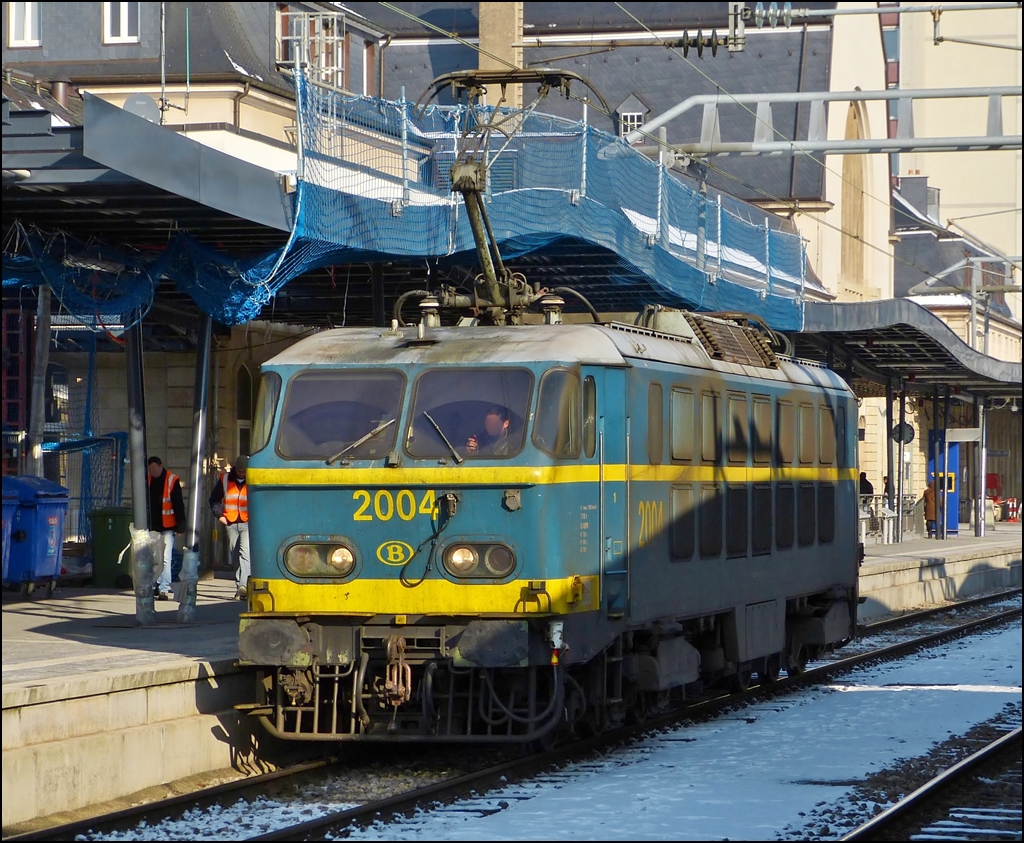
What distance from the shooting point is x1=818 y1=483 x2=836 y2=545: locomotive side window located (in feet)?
56.1

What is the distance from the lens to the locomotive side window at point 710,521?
13758 millimetres

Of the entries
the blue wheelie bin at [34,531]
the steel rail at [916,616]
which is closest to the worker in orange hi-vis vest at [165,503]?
the blue wheelie bin at [34,531]

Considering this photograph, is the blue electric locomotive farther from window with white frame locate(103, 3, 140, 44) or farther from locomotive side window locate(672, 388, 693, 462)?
window with white frame locate(103, 3, 140, 44)

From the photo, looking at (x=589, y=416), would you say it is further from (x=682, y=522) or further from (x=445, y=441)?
(x=682, y=522)

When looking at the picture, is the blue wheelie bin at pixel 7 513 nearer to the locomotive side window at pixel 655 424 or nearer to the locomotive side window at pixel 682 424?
the locomotive side window at pixel 682 424

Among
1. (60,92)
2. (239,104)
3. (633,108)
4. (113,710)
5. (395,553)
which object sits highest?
(633,108)

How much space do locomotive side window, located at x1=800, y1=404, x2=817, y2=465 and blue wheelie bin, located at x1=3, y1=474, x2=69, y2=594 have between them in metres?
8.39

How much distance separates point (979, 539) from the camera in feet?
150

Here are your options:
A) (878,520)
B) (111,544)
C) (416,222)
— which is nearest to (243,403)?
(111,544)

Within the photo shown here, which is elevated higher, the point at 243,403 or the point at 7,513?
the point at 243,403

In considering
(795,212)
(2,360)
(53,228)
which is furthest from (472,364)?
(795,212)

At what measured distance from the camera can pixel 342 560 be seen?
463 inches

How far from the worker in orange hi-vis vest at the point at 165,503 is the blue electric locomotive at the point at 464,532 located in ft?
23.5

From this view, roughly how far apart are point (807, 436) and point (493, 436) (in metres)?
5.73
